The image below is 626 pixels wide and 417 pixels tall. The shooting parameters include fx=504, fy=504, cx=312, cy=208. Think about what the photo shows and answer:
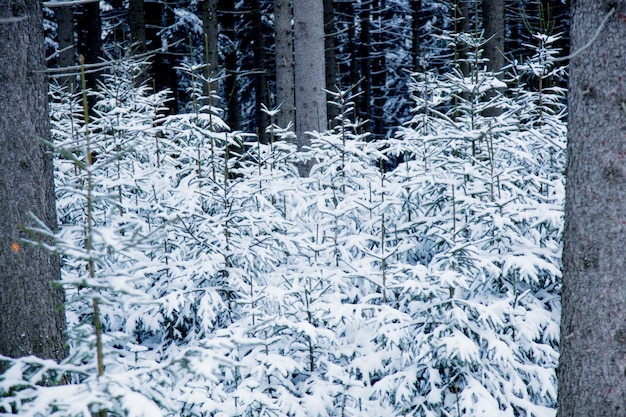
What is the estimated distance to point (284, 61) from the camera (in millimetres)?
11016

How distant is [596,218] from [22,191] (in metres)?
4.03

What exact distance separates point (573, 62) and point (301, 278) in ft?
11.0

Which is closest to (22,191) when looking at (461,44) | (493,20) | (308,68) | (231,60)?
(308,68)

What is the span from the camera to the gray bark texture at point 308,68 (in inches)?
352

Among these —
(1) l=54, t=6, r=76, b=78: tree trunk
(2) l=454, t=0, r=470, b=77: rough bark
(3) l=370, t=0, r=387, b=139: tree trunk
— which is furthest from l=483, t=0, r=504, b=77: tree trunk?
(3) l=370, t=0, r=387, b=139: tree trunk

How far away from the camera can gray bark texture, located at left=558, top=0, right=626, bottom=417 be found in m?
3.21

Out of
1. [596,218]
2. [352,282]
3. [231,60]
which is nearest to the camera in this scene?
[596,218]

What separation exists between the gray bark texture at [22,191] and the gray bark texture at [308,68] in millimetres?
5490

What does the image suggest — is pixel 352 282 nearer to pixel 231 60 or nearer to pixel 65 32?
pixel 65 32

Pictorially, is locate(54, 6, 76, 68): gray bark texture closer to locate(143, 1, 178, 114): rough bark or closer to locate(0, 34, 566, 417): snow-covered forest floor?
locate(143, 1, 178, 114): rough bark

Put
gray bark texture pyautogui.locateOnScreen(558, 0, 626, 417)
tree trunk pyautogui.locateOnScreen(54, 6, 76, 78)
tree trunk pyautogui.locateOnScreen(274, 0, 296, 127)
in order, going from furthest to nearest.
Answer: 1. tree trunk pyautogui.locateOnScreen(54, 6, 76, 78)
2. tree trunk pyautogui.locateOnScreen(274, 0, 296, 127)
3. gray bark texture pyautogui.locateOnScreen(558, 0, 626, 417)

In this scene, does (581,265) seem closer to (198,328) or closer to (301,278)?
(301,278)

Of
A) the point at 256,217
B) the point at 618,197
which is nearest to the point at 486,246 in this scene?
the point at 618,197

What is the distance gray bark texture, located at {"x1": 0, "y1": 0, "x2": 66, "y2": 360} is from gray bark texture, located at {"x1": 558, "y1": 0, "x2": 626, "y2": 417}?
371 cm
